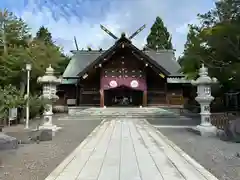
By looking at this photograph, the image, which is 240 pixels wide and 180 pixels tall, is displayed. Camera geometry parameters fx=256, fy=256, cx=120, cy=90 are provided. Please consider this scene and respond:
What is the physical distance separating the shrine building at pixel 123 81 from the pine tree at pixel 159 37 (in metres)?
13.6

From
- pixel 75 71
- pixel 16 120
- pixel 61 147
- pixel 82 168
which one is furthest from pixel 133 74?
pixel 82 168

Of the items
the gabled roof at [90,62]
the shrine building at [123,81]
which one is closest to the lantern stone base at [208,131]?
the shrine building at [123,81]

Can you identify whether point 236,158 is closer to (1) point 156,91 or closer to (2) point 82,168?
(2) point 82,168

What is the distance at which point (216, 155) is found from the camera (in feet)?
18.2

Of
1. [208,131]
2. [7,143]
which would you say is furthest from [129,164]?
[208,131]

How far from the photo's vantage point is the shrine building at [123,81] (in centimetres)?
2084

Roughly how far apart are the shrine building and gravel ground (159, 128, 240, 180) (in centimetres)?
1369

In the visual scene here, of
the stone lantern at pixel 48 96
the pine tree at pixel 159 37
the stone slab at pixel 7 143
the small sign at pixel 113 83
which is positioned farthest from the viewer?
the pine tree at pixel 159 37

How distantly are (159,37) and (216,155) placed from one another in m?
34.0

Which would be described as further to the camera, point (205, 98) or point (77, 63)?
point (77, 63)

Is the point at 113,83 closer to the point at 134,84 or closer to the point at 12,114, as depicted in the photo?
the point at 134,84

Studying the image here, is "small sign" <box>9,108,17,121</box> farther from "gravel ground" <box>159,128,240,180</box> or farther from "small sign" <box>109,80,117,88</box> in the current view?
"small sign" <box>109,80,117,88</box>

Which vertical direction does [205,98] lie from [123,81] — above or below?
below

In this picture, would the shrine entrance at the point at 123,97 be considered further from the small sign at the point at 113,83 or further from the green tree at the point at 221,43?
Answer: the green tree at the point at 221,43
